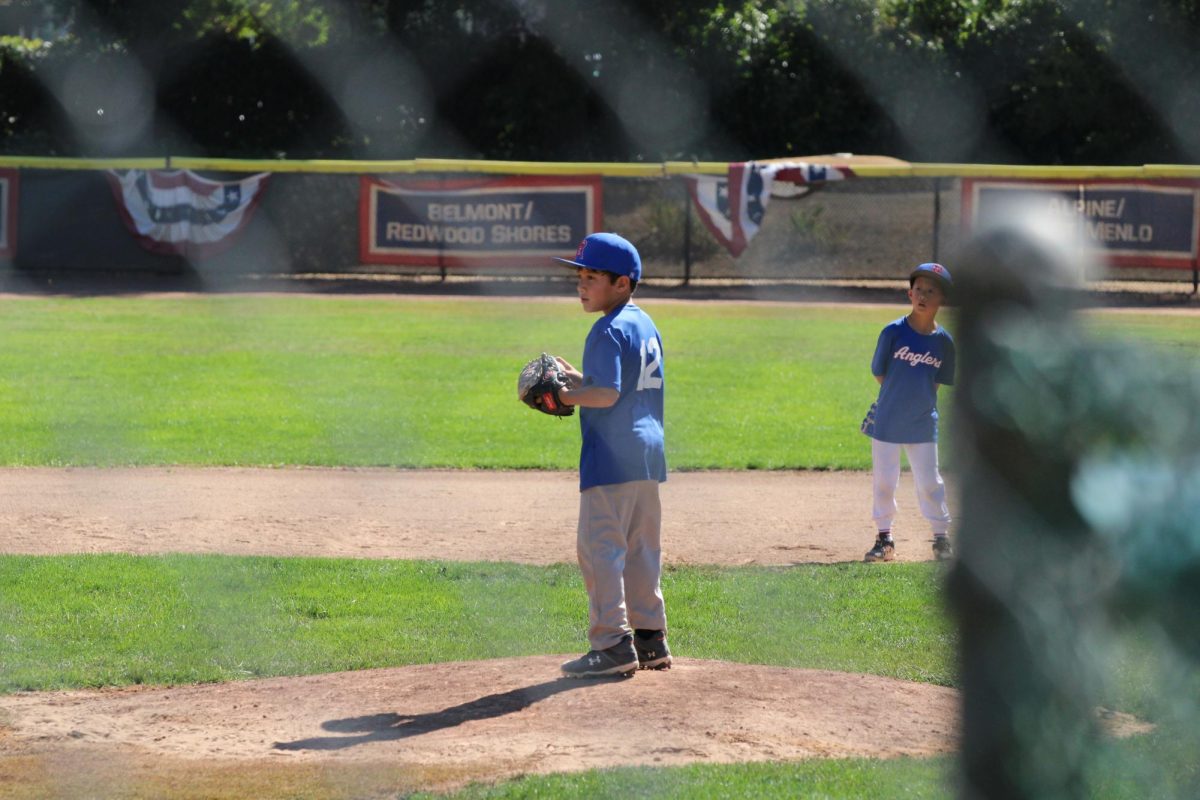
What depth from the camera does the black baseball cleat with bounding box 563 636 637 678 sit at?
445cm

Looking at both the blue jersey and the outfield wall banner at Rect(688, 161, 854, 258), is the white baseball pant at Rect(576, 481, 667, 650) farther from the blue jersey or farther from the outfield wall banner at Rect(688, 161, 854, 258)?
the outfield wall banner at Rect(688, 161, 854, 258)

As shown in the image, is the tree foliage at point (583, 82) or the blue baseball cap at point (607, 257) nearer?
the blue baseball cap at point (607, 257)

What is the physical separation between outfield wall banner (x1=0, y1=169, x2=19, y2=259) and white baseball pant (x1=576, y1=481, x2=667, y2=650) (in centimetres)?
1853

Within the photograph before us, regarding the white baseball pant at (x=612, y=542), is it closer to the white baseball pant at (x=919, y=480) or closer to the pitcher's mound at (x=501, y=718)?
the pitcher's mound at (x=501, y=718)

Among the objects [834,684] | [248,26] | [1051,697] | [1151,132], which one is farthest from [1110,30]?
[1051,697]

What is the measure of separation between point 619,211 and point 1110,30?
284 inches

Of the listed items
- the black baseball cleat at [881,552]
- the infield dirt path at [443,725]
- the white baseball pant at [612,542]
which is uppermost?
the white baseball pant at [612,542]

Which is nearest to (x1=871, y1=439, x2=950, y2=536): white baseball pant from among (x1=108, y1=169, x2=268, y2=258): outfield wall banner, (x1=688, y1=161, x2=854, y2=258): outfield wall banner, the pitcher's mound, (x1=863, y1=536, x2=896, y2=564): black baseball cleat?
(x1=863, y1=536, x2=896, y2=564): black baseball cleat

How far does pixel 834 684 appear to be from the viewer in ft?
14.6

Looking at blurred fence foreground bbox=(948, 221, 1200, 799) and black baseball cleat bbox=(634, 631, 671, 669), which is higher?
blurred fence foreground bbox=(948, 221, 1200, 799)

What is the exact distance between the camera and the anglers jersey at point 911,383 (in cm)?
644

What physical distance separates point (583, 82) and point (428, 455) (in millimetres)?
16051

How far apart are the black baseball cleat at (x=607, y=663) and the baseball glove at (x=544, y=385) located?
770 millimetres

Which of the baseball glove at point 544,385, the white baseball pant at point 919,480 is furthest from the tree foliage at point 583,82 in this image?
the baseball glove at point 544,385
